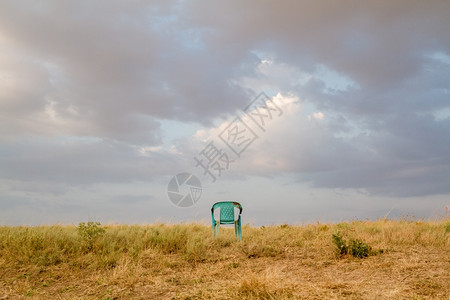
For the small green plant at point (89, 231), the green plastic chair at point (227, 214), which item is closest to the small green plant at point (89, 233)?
the small green plant at point (89, 231)

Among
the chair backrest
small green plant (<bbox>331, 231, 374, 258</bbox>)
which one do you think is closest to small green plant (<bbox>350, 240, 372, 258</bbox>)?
small green plant (<bbox>331, 231, 374, 258</bbox>)

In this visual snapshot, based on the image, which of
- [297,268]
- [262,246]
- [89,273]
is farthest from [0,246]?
[297,268]

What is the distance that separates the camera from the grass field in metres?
5.44

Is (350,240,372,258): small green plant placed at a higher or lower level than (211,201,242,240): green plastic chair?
lower

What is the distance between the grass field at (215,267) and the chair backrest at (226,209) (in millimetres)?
614

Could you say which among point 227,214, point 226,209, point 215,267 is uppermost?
point 226,209

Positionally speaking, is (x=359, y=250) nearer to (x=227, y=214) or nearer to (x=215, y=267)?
(x=215, y=267)

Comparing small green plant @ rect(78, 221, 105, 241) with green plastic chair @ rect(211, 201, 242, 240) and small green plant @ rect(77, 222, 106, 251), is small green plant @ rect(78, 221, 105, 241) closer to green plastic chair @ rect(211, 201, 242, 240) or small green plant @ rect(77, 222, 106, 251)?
small green plant @ rect(77, 222, 106, 251)

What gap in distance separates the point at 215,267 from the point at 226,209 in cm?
295

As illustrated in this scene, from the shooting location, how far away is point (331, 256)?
26.0 feet

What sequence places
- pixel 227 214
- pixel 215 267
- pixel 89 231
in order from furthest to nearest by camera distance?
pixel 227 214 < pixel 89 231 < pixel 215 267

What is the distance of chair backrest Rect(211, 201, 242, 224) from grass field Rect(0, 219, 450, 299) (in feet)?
2.01

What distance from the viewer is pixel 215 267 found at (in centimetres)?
729

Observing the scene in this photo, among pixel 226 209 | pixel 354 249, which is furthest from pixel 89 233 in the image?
pixel 354 249
